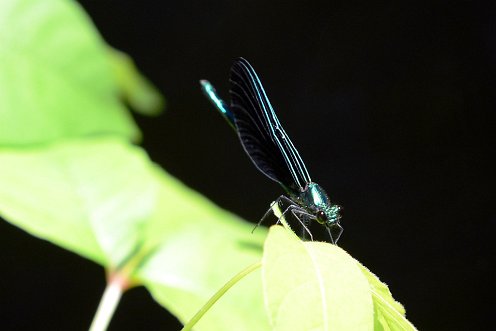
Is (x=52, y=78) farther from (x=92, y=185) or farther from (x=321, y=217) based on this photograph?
(x=321, y=217)

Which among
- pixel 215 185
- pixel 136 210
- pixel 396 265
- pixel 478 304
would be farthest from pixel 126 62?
pixel 478 304

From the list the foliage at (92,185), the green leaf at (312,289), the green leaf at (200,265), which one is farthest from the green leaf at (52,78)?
the green leaf at (312,289)

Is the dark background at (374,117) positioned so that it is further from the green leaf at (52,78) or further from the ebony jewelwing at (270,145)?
the green leaf at (52,78)

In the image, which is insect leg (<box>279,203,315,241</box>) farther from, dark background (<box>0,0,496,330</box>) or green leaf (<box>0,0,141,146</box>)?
dark background (<box>0,0,496,330</box>)

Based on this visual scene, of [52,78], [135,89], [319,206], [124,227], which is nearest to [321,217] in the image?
[319,206]

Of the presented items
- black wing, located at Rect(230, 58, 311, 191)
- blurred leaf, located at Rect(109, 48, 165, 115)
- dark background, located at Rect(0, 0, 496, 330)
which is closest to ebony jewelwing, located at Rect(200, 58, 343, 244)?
black wing, located at Rect(230, 58, 311, 191)

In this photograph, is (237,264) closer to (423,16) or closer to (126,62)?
(126,62)

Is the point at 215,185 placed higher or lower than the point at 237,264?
lower
